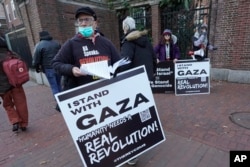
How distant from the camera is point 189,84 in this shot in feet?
17.1

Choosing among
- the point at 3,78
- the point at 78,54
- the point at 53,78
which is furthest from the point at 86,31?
the point at 53,78

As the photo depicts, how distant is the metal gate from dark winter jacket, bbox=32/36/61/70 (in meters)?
5.17

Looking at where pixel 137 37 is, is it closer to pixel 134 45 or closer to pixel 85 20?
pixel 134 45

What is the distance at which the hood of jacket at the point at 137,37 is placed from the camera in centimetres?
331

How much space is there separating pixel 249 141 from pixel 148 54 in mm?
2098

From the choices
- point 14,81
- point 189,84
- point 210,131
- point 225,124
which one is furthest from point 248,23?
point 14,81

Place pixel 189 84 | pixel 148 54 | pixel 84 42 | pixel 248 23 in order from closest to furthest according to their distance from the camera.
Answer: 1. pixel 84 42
2. pixel 148 54
3. pixel 189 84
4. pixel 248 23

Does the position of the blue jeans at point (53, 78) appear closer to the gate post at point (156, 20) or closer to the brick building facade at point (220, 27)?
the brick building facade at point (220, 27)

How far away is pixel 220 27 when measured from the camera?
649 centimetres

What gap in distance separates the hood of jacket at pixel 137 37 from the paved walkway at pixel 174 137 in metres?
1.55

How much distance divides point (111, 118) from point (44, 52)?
340 cm

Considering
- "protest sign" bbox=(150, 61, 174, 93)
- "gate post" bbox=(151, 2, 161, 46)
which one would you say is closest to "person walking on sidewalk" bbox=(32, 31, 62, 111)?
"protest sign" bbox=(150, 61, 174, 93)

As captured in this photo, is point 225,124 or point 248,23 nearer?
point 225,124

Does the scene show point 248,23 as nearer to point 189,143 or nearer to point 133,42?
point 133,42
